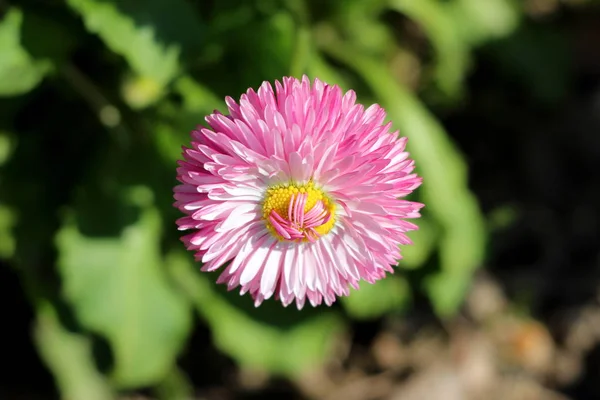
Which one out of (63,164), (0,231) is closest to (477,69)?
(63,164)

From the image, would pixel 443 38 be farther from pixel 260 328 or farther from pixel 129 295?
pixel 129 295

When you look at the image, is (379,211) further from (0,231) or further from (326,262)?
(0,231)

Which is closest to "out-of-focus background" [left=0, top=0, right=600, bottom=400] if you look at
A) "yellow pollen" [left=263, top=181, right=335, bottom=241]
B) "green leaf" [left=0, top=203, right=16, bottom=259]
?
"green leaf" [left=0, top=203, right=16, bottom=259]

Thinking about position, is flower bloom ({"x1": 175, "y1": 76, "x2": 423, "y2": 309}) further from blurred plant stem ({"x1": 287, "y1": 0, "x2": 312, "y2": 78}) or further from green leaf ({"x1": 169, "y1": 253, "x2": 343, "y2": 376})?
green leaf ({"x1": 169, "y1": 253, "x2": 343, "y2": 376})

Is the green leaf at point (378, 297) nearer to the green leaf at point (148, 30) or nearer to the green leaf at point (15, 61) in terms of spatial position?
the green leaf at point (148, 30)

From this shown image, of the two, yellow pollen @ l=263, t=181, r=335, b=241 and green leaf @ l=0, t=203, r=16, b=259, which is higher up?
green leaf @ l=0, t=203, r=16, b=259

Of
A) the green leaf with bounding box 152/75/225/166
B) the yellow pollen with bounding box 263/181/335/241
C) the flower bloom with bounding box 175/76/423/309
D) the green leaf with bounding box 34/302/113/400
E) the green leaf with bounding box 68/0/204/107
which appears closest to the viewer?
the flower bloom with bounding box 175/76/423/309
